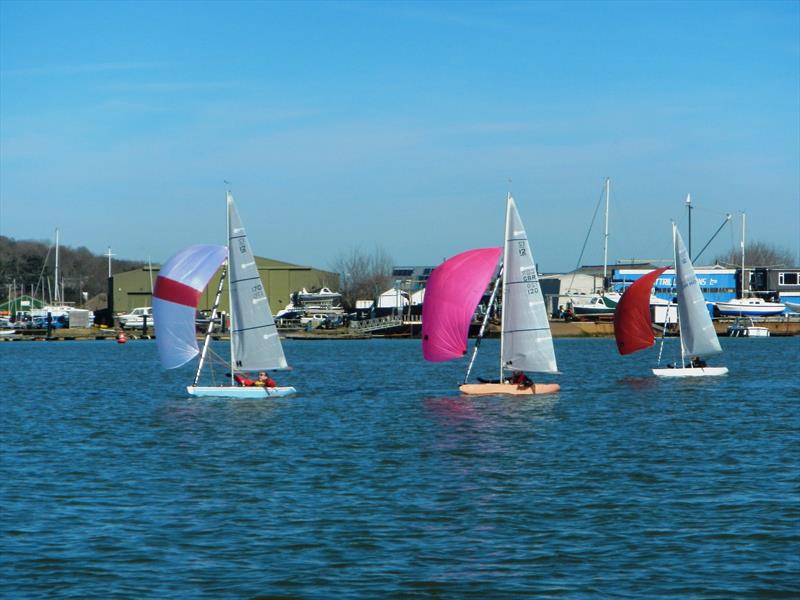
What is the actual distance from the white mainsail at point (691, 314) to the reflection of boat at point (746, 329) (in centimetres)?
7300

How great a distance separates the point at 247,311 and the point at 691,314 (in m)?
21.9

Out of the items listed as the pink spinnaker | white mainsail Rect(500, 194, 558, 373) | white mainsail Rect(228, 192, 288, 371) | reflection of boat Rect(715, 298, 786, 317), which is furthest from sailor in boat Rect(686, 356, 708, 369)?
reflection of boat Rect(715, 298, 786, 317)

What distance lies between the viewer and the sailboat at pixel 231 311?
134 feet

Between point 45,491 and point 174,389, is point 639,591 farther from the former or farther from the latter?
point 174,389

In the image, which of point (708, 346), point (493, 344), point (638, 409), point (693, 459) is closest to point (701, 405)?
point (638, 409)

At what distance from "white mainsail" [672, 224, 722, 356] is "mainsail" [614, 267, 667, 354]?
1253 mm

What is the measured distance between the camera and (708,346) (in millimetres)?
55031

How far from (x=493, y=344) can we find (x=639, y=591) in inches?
4021

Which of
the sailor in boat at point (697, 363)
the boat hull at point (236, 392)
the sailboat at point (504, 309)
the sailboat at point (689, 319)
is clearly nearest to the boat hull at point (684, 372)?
the sailboat at point (689, 319)

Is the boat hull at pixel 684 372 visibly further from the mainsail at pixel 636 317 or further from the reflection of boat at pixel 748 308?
the reflection of boat at pixel 748 308

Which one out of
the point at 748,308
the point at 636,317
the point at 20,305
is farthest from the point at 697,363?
the point at 20,305

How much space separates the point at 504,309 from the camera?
144 feet

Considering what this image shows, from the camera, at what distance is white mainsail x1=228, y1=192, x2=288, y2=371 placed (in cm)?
4244

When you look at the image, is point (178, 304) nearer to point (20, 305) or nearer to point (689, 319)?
point (689, 319)
